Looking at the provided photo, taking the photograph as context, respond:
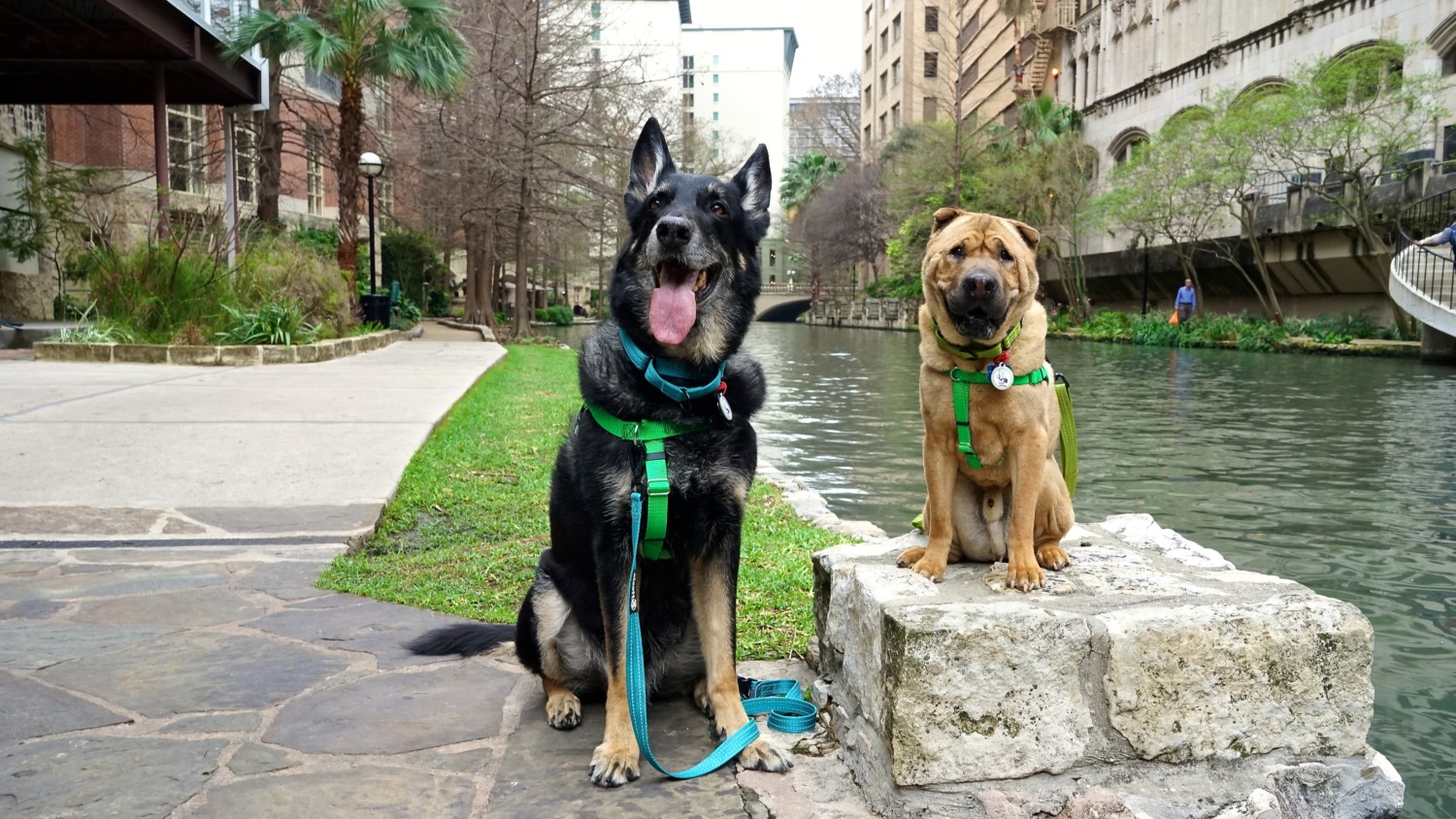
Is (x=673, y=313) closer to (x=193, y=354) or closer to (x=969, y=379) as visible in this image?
(x=969, y=379)

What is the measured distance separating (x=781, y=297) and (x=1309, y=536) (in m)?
87.7

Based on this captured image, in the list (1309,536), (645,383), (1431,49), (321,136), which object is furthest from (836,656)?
(1431,49)

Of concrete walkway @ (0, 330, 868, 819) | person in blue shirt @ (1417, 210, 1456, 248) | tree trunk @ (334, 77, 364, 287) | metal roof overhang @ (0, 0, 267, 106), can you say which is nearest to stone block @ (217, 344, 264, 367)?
metal roof overhang @ (0, 0, 267, 106)

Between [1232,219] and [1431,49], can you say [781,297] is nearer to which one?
[1232,219]

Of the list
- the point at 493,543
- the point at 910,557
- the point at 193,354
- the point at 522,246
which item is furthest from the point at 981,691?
the point at 522,246

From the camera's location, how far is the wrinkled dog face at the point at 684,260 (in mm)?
3102

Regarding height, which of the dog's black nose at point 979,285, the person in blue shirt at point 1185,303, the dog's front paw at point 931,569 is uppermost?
the person in blue shirt at point 1185,303

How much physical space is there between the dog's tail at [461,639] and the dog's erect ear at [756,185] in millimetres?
1894

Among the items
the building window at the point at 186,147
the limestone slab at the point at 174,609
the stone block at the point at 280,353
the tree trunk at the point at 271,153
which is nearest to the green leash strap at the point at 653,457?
the limestone slab at the point at 174,609

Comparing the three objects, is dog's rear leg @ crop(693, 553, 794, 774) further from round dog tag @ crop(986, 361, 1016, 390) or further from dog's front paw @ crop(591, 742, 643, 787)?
round dog tag @ crop(986, 361, 1016, 390)

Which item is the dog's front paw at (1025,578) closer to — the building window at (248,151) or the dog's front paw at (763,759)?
the dog's front paw at (763,759)

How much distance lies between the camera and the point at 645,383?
3.16m

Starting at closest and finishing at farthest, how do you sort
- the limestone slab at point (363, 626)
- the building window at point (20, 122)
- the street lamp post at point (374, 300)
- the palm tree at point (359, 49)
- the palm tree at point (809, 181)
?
the limestone slab at point (363, 626), the palm tree at point (359, 49), the building window at point (20, 122), the street lamp post at point (374, 300), the palm tree at point (809, 181)

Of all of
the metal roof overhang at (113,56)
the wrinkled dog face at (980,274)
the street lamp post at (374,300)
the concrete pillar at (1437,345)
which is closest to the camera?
the wrinkled dog face at (980,274)
